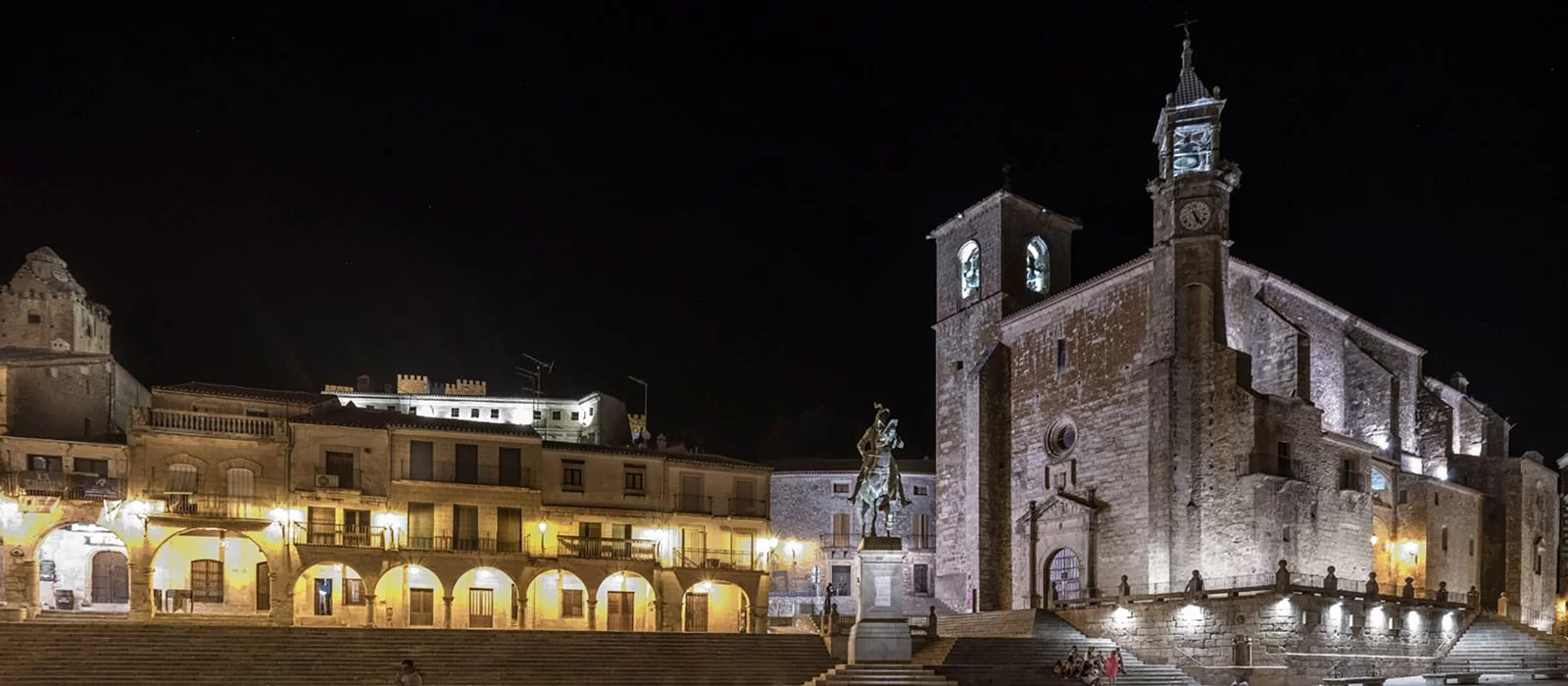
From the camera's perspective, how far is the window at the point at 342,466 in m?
36.2

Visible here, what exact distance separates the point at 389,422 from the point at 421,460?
4.93 feet

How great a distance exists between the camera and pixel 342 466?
36.5 m

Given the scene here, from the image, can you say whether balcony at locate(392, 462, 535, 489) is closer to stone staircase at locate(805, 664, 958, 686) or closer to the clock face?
stone staircase at locate(805, 664, 958, 686)

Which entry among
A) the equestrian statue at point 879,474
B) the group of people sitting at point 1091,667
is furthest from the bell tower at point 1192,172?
the equestrian statue at point 879,474

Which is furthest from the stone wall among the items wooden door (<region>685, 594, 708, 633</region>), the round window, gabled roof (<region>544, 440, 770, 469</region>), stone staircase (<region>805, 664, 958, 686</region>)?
gabled roof (<region>544, 440, 770, 469</region>)

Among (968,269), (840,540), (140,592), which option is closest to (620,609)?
(840,540)

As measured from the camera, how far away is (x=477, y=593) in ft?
124

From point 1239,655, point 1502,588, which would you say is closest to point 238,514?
point 1239,655

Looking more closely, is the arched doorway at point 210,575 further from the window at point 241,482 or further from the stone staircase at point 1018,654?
the stone staircase at point 1018,654

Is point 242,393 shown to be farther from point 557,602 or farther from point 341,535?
point 557,602

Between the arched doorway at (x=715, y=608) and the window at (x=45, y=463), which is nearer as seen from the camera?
the window at (x=45, y=463)

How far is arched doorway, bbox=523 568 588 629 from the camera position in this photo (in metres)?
38.7

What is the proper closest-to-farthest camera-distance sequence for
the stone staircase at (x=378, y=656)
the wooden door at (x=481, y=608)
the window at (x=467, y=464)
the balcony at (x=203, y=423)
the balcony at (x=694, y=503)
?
1. the stone staircase at (x=378, y=656)
2. the balcony at (x=203, y=423)
3. the wooden door at (x=481, y=608)
4. the window at (x=467, y=464)
5. the balcony at (x=694, y=503)

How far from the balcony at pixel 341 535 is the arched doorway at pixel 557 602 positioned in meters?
4.90
